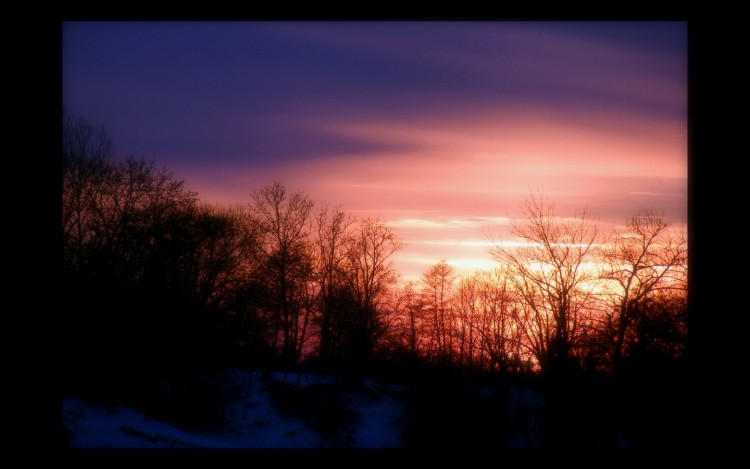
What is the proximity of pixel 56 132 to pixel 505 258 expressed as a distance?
4561 mm

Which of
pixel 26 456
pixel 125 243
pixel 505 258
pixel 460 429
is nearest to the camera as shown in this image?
pixel 26 456

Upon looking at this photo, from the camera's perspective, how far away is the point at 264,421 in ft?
27.0

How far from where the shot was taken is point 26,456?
1695 mm

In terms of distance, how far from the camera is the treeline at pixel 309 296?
5820 mm

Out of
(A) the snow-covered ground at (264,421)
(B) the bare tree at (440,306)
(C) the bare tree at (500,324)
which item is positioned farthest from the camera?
(B) the bare tree at (440,306)

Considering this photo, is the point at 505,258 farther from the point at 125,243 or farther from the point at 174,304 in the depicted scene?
the point at 174,304

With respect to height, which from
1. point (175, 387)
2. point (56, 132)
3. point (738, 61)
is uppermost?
point (738, 61)

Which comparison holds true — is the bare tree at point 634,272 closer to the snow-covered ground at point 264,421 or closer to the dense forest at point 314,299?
the dense forest at point 314,299

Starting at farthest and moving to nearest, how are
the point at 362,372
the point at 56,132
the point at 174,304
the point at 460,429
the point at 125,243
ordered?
the point at 174,304 → the point at 125,243 → the point at 362,372 → the point at 460,429 → the point at 56,132

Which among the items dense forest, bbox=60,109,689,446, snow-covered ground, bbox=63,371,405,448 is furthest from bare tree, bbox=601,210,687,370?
snow-covered ground, bbox=63,371,405,448

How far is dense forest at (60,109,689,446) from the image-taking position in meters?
5.77

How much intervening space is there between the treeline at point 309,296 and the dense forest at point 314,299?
22 mm

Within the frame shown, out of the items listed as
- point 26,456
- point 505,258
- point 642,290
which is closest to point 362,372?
point 505,258

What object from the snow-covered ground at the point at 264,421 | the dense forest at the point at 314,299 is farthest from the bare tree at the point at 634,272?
the snow-covered ground at the point at 264,421
